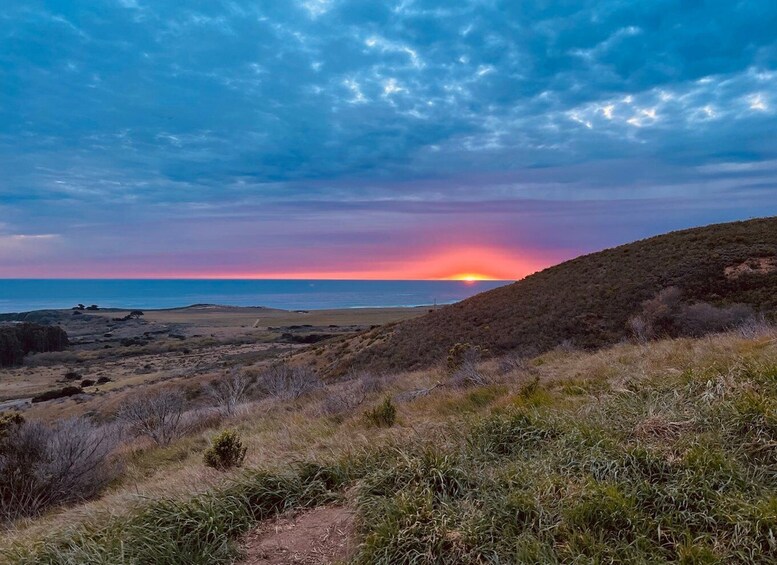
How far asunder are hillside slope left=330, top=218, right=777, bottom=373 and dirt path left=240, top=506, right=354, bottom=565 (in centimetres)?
1716

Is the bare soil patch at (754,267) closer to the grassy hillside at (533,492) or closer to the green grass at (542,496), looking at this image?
the grassy hillside at (533,492)

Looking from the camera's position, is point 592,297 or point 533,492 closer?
point 533,492

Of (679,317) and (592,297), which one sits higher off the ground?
(592,297)

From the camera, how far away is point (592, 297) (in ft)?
86.1

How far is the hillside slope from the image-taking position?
2230 cm

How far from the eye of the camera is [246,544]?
3.76m

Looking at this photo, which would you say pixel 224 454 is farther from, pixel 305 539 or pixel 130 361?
pixel 130 361

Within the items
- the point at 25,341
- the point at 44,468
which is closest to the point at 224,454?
the point at 44,468

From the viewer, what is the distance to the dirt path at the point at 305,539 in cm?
350

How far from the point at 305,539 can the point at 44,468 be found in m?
6.29

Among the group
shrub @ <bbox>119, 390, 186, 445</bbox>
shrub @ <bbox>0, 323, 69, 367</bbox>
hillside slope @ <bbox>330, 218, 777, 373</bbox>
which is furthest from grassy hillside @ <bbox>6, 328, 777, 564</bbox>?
shrub @ <bbox>0, 323, 69, 367</bbox>

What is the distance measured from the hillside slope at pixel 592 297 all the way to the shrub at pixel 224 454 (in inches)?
632

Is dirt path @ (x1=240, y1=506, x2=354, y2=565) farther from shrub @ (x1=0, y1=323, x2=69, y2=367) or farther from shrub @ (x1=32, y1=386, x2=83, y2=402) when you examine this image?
shrub @ (x1=0, y1=323, x2=69, y2=367)

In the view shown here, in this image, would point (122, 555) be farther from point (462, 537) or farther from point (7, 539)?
point (462, 537)
